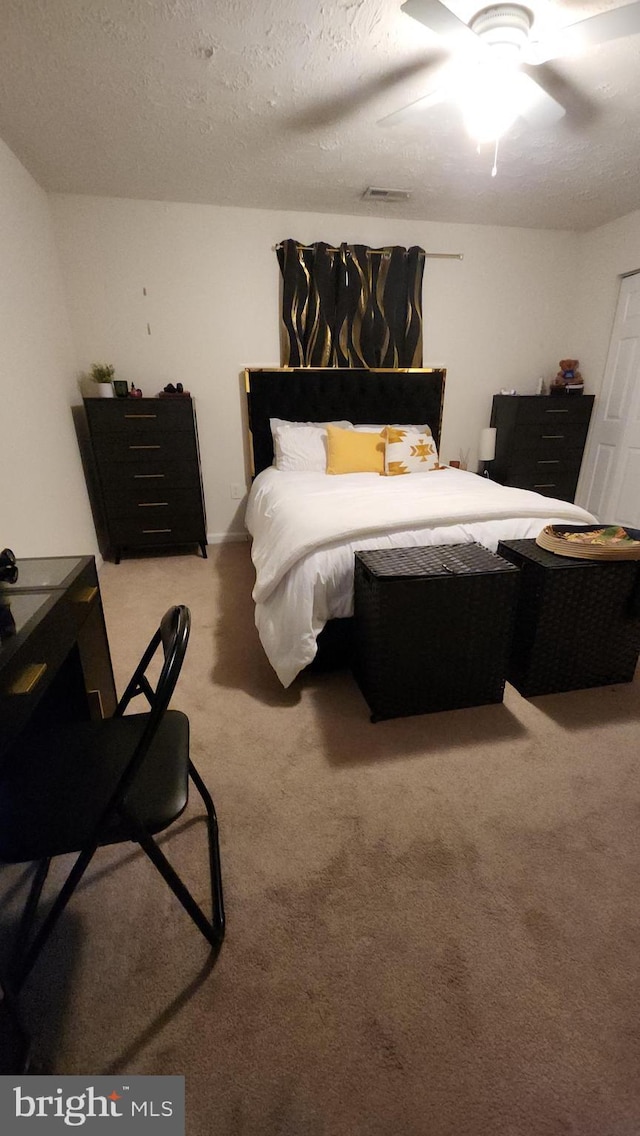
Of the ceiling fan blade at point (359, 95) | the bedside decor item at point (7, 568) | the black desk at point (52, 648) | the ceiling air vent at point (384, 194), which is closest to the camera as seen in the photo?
the black desk at point (52, 648)

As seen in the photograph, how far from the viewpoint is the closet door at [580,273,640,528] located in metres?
3.38

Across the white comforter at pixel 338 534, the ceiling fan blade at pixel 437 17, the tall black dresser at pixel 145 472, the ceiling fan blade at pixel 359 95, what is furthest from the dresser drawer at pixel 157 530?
the ceiling fan blade at pixel 437 17

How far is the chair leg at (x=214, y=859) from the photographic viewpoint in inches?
42.3

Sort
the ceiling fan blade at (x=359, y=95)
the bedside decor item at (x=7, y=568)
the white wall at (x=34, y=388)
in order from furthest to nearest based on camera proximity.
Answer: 1. the white wall at (x=34, y=388)
2. the ceiling fan blade at (x=359, y=95)
3. the bedside decor item at (x=7, y=568)

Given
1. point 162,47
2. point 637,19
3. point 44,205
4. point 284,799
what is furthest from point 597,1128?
point 44,205

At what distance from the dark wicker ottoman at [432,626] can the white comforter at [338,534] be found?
0.11m

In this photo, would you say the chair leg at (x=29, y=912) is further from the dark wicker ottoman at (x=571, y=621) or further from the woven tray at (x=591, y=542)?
the woven tray at (x=591, y=542)

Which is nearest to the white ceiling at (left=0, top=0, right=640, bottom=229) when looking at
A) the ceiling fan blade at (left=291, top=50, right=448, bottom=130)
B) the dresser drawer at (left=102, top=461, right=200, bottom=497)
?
the ceiling fan blade at (left=291, top=50, right=448, bottom=130)

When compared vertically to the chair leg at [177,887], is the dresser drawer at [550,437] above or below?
above

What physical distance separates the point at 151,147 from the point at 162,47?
760 mm

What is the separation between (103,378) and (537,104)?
2.63 meters

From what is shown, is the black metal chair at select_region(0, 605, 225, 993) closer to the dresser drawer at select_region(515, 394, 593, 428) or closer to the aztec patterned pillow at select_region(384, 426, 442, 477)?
the aztec patterned pillow at select_region(384, 426, 442, 477)

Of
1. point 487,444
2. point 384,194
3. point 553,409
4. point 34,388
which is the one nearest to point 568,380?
point 553,409

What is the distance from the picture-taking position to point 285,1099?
819mm
